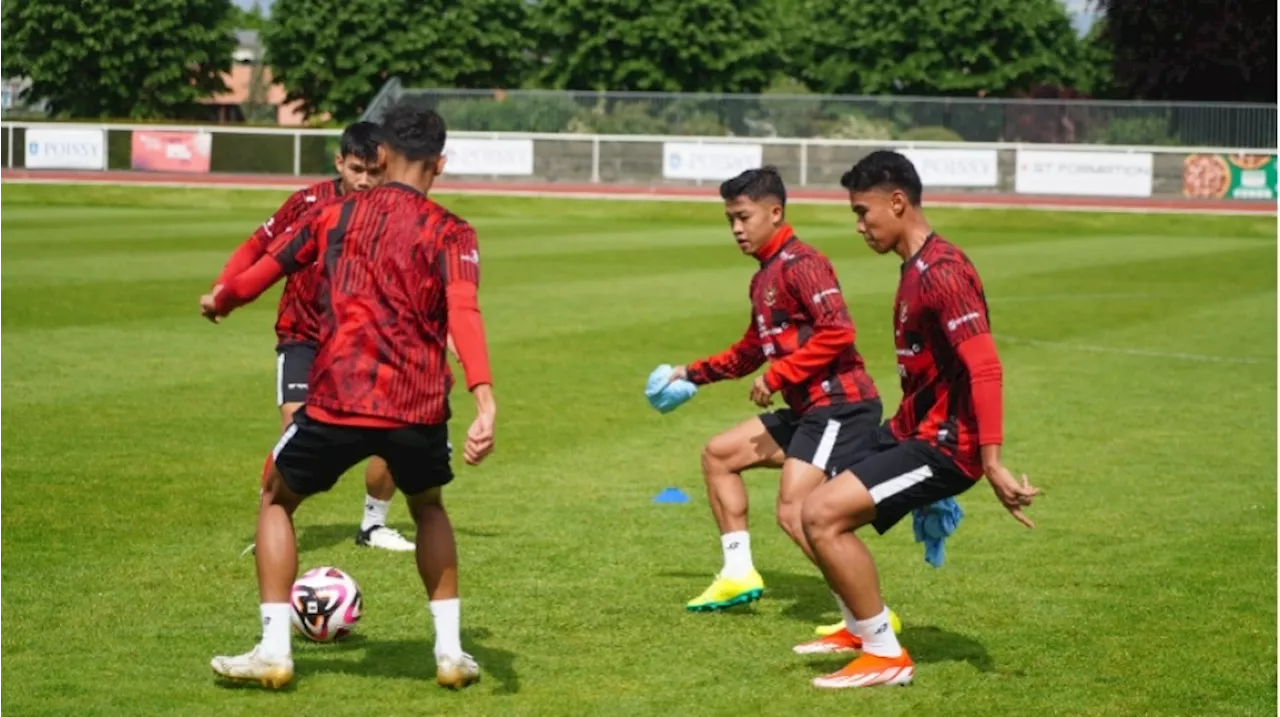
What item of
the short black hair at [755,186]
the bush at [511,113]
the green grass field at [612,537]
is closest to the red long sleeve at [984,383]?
the green grass field at [612,537]

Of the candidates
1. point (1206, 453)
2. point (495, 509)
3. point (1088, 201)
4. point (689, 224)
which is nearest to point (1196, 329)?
point (1206, 453)

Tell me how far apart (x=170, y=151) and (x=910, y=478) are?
45.8 metres

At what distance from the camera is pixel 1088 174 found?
46469 millimetres

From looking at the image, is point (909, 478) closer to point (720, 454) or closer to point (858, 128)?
point (720, 454)

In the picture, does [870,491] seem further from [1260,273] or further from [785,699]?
[1260,273]

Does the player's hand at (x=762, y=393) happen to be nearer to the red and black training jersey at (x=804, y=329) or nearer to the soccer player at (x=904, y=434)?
the red and black training jersey at (x=804, y=329)

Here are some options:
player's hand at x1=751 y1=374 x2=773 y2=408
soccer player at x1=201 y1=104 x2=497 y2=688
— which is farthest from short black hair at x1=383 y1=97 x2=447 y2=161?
player's hand at x1=751 y1=374 x2=773 y2=408

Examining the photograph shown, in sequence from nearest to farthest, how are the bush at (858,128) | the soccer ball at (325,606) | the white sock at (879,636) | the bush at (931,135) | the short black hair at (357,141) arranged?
the white sock at (879,636), the soccer ball at (325,606), the short black hair at (357,141), the bush at (931,135), the bush at (858,128)

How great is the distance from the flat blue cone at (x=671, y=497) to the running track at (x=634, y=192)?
1354 inches

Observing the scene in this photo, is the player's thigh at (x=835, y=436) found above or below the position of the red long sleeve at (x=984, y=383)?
below

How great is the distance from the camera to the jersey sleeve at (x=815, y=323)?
835 centimetres

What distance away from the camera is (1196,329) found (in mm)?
22672

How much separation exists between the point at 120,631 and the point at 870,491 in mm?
3109

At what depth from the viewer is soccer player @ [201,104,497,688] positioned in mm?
6902
